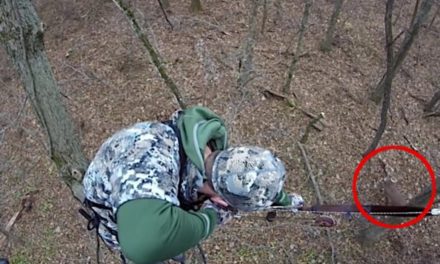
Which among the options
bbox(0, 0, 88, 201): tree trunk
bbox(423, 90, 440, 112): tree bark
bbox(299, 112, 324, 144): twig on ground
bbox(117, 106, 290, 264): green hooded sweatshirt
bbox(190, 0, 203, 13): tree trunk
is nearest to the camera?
bbox(117, 106, 290, 264): green hooded sweatshirt

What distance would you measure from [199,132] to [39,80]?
2163 mm

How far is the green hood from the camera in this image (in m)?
1.92

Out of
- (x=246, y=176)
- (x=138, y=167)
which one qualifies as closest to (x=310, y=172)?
(x=246, y=176)

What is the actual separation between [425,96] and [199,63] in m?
4.79

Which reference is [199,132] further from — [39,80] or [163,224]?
[39,80]

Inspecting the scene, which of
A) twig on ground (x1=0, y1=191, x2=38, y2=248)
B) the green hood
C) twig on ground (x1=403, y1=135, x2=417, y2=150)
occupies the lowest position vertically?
twig on ground (x1=0, y1=191, x2=38, y2=248)

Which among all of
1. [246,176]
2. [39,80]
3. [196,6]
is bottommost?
[196,6]

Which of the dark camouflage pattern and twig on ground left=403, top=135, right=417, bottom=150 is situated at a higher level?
the dark camouflage pattern

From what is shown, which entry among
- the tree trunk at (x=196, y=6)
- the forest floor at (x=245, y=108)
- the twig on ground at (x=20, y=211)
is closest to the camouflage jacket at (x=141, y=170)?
the forest floor at (x=245, y=108)

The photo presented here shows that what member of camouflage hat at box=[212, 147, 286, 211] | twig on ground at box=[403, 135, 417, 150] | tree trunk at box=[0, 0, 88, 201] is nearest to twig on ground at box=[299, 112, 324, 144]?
twig on ground at box=[403, 135, 417, 150]

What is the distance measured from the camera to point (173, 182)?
1806 mm

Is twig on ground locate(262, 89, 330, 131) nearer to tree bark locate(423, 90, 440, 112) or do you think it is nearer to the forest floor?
the forest floor

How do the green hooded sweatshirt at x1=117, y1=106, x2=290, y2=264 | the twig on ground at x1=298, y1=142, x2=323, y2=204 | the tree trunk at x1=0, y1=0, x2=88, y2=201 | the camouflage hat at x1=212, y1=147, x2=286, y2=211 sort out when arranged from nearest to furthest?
the green hooded sweatshirt at x1=117, y1=106, x2=290, y2=264, the camouflage hat at x1=212, y1=147, x2=286, y2=211, the tree trunk at x1=0, y1=0, x2=88, y2=201, the twig on ground at x1=298, y1=142, x2=323, y2=204

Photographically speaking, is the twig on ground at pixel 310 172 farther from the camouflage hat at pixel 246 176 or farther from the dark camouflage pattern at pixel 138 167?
the dark camouflage pattern at pixel 138 167
